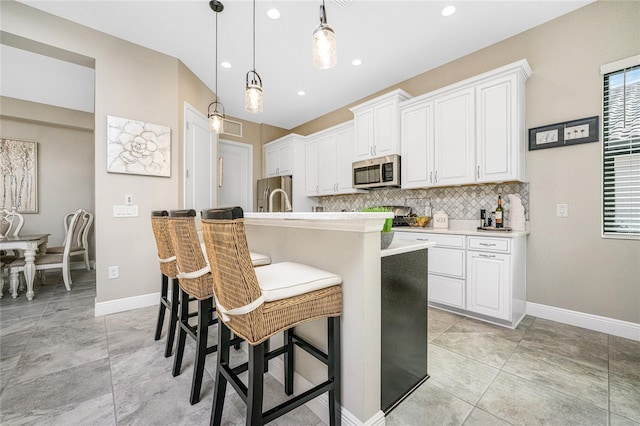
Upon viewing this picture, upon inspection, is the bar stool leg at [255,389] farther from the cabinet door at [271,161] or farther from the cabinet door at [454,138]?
the cabinet door at [271,161]

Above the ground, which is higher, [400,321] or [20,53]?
[20,53]

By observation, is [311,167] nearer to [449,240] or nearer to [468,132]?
[468,132]

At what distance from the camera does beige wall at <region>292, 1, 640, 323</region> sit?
2.23 m

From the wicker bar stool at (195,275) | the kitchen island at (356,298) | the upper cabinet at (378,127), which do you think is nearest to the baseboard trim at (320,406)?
the kitchen island at (356,298)

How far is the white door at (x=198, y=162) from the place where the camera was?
3.47 meters

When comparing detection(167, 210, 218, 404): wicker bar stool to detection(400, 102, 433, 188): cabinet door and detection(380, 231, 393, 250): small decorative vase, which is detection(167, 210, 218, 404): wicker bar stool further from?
detection(400, 102, 433, 188): cabinet door

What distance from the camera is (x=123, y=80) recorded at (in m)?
2.90

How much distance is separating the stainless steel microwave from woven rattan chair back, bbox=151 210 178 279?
8.47ft

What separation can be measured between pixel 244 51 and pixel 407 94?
214 centimetres

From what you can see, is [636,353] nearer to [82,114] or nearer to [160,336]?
[160,336]

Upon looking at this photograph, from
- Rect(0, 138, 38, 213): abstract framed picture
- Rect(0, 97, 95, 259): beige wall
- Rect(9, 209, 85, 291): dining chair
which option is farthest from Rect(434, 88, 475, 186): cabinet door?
Rect(0, 138, 38, 213): abstract framed picture

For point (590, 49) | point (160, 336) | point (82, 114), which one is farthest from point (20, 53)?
point (590, 49)

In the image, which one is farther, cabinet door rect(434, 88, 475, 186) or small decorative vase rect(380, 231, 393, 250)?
cabinet door rect(434, 88, 475, 186)

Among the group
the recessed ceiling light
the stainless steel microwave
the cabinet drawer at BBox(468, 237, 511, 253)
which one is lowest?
the cabinet drawer at BBox(468, 237, 511, 253)
